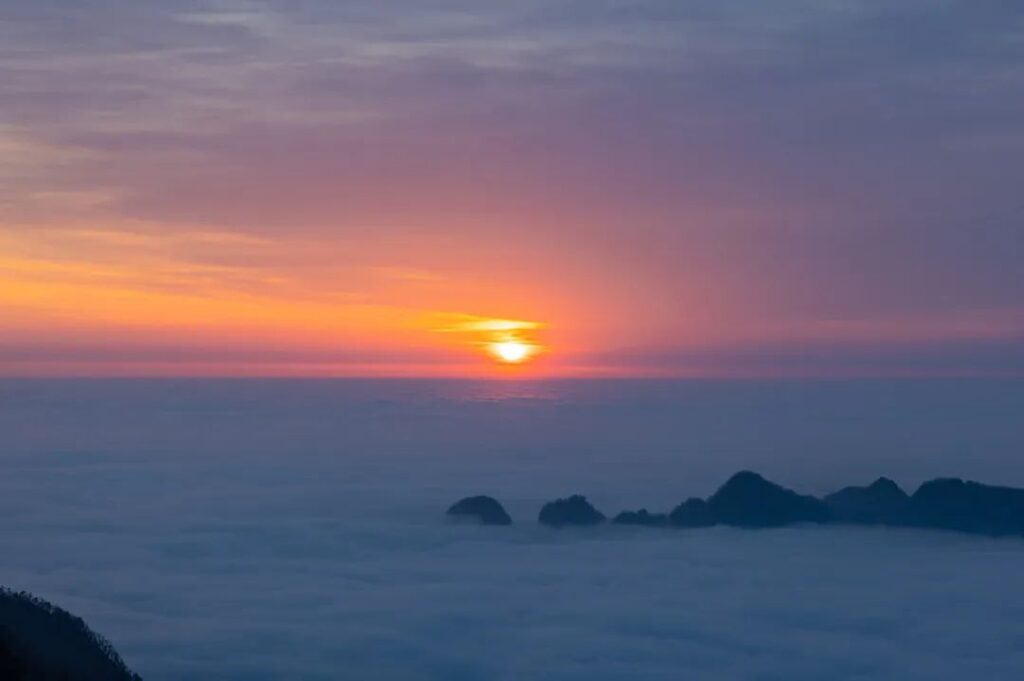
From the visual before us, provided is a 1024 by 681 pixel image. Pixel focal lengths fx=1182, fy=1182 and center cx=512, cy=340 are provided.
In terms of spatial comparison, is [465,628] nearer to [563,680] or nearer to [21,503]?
[563,680]

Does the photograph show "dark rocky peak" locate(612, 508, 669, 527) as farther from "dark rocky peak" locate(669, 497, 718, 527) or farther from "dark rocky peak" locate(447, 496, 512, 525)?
"dark rocky peak" locate(447, 496, 512, 525)

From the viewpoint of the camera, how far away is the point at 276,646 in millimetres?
50188

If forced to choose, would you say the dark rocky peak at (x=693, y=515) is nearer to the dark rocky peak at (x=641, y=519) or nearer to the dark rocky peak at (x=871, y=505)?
the dark rocky peak at (x=641, y=519)

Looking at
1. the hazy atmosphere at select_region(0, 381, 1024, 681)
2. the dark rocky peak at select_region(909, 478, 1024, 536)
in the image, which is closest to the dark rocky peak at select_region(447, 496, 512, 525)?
the hazy atmosphere at select_region(0, 381, 1024, 681)

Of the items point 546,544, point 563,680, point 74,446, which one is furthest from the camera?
point 74,446

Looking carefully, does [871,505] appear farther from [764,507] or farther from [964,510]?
[764,507]

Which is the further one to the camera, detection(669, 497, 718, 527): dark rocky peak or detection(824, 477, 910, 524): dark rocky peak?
detection(669, 497, 718, 527): dark rocky peak

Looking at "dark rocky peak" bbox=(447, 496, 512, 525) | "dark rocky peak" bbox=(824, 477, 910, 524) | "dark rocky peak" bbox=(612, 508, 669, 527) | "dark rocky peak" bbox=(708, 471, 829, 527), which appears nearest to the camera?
"dark rocky peak" bbox=(824, 477, 910, 524)

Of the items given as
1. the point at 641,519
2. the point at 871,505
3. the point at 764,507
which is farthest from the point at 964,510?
the point at 641,519

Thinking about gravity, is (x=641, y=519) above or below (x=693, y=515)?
below

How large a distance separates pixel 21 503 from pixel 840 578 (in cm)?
6992

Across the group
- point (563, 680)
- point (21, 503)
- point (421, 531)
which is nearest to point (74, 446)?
point (21, 503)

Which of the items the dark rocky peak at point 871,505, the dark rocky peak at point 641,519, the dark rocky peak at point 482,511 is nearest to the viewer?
the dark rocky peak at point 871,505

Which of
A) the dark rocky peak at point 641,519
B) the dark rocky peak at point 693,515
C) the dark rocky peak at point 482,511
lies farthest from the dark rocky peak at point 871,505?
the dark rocky peak at point 482,511
